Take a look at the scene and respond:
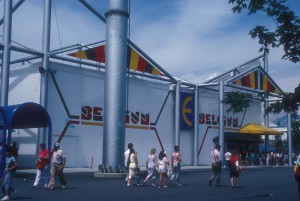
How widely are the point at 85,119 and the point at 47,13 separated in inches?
314

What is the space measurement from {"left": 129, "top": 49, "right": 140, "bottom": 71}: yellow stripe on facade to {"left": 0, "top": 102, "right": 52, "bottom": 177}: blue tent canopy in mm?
11388

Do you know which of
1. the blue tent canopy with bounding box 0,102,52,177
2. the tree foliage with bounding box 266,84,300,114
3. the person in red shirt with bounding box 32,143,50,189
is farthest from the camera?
the blue tent canopy with bounding box 0,102,52,177

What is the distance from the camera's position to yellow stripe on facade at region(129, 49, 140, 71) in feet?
110

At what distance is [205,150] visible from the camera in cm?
4069

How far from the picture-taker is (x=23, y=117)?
2322 centimetres

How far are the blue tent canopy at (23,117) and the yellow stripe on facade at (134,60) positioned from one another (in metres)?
11.4

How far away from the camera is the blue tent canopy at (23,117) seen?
68.3ft

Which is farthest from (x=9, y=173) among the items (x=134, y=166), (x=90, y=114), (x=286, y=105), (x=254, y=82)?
(x=254, y=82)

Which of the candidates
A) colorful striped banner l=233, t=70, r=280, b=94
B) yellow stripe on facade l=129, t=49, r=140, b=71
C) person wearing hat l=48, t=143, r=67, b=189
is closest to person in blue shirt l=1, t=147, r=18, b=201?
person wearing hat l=48, t=143, r=67, b=189

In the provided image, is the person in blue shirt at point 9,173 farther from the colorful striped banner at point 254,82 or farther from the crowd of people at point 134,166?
the colorful striped banner at point 254,82

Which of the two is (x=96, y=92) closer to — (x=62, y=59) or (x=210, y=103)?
(x=62, y=59)

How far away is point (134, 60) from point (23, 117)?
12609 mm

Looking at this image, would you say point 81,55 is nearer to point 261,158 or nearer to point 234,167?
point 234,167

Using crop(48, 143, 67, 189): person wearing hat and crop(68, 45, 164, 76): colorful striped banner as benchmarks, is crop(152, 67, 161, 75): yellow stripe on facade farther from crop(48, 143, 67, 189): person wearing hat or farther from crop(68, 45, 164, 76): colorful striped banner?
crop(48, 143, 67, 189): person wearing hat
